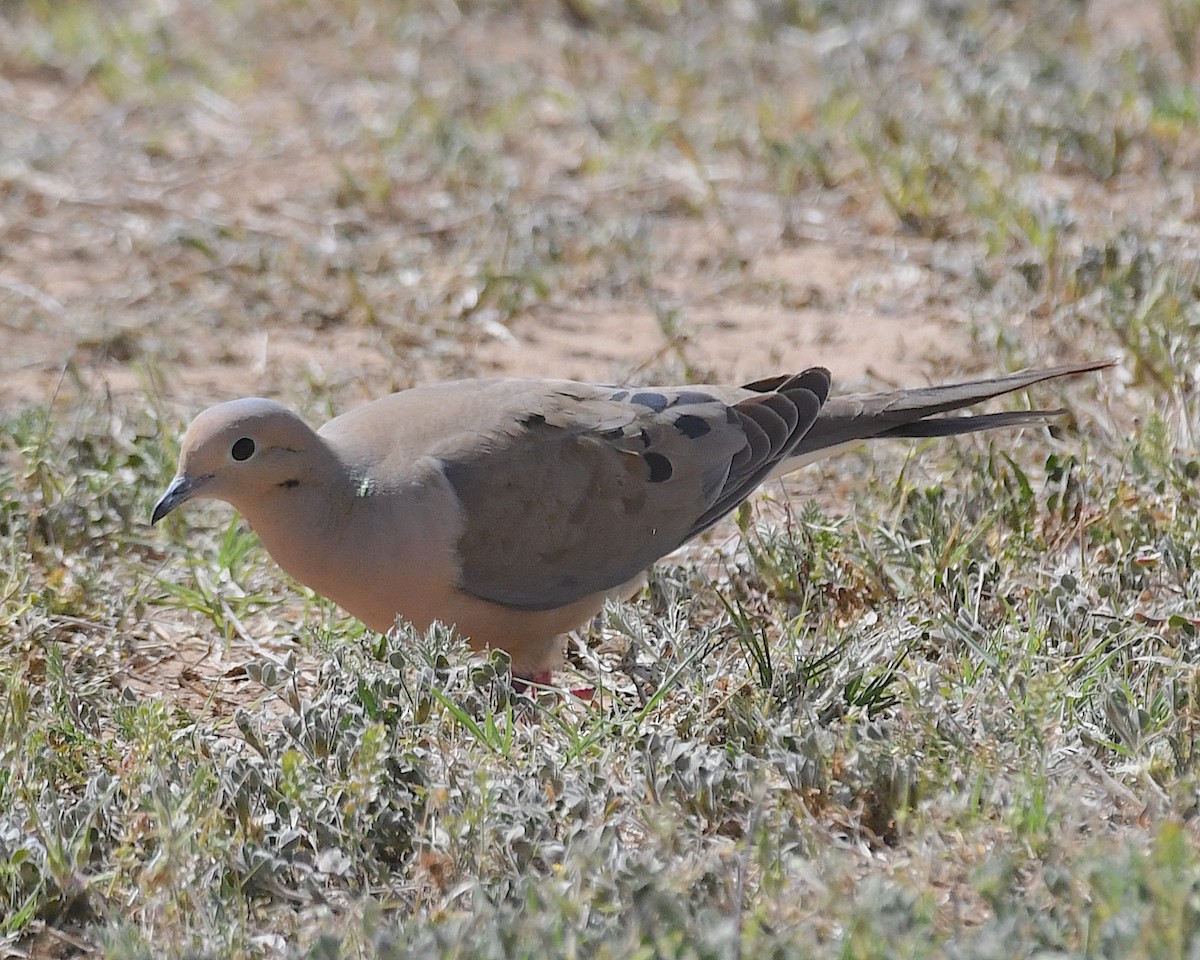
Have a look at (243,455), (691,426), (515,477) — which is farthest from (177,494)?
(691,426)

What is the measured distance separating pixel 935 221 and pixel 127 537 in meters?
2.98

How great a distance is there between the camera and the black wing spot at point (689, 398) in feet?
13.3

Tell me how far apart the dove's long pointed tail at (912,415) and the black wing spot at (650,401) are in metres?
0.29

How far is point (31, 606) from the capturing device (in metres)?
3.87

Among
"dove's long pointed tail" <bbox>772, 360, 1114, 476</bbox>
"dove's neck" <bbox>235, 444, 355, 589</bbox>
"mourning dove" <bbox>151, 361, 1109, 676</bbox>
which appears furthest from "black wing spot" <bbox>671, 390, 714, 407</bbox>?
"dove's neck" <bbox>235, 444, 355, 589</bbox>

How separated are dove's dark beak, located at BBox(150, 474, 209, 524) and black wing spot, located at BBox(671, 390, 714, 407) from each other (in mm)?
1147

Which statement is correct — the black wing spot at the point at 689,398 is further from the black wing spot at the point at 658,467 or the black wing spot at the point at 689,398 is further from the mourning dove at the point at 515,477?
the black wing spot at the point at 658,467

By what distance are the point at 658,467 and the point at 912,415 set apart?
0.63 m

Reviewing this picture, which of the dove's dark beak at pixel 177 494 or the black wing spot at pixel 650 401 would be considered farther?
the black wing spot at pixel 650 401

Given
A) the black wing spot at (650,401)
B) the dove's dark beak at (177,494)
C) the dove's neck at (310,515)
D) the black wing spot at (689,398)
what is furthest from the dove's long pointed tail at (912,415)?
the dove's dark beak at (177,494)

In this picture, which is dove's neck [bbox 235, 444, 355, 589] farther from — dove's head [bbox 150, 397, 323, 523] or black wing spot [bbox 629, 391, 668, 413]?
black wing spot [bbox 629, 391, 668, 413]

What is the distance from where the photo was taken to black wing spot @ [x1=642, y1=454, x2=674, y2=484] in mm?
3914

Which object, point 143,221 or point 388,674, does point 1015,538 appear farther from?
point 143,221

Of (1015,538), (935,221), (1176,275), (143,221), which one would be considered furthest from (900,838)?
(143,221)
